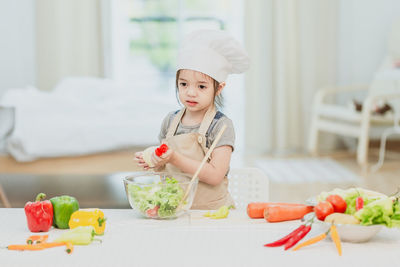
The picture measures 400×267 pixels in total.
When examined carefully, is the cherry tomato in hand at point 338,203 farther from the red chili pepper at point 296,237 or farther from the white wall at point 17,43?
the white wall at point 17,43

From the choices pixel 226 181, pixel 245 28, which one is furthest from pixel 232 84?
pixel 226 181

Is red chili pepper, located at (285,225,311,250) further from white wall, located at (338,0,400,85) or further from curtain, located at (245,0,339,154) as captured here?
white wall, located at (338,0,400,85)

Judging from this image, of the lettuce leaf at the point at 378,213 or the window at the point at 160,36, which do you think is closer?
the lettuce leaf at the point at 378,213

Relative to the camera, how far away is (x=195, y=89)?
173 cm

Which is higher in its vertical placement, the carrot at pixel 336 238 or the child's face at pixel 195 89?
the child's face at pixel 195 89

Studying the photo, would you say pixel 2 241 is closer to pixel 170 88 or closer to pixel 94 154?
pixel 94 154

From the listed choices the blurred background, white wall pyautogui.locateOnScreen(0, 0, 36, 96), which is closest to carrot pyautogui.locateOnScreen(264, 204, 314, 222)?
the blurred background

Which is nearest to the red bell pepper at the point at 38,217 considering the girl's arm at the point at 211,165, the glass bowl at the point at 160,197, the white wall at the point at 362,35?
the glass bowl at the point at 160,197

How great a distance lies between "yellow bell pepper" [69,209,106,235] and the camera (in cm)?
136

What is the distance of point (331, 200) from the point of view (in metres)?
1.34

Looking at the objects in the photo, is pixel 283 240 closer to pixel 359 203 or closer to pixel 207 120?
pixel 359 203

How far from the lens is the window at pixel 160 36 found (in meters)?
5.89

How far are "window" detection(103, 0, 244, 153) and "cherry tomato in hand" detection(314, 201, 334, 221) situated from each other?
14.9ft

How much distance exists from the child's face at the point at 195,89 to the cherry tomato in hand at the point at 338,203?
1.74 feet
